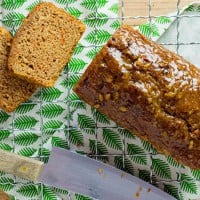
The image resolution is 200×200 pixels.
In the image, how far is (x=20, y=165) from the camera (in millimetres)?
2732

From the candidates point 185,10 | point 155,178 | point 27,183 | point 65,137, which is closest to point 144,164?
point 155,178

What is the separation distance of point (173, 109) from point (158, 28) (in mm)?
567

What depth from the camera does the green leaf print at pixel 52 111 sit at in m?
2.87

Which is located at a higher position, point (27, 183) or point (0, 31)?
point (0, 31)

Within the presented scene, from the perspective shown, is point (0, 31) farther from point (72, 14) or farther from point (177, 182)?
point (177, 182)

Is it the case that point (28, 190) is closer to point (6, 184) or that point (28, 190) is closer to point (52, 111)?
point (6, 184)

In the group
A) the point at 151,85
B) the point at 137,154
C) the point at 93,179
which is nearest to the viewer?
the point at 151,85

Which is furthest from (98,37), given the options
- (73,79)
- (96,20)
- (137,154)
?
(137,154)

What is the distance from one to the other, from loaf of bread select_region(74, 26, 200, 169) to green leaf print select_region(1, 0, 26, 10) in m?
0.66

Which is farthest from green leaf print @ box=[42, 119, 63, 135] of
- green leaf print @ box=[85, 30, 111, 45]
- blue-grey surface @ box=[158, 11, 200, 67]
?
blue-grey surface @ box=[158, 11, 200, 67]

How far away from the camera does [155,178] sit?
282 cm

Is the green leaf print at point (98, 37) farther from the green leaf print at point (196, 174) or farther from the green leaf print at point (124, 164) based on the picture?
the green leaf print at point (196, 174)

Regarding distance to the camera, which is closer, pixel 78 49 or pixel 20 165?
pixel 20 165

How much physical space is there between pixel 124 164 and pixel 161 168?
18 centimetres
